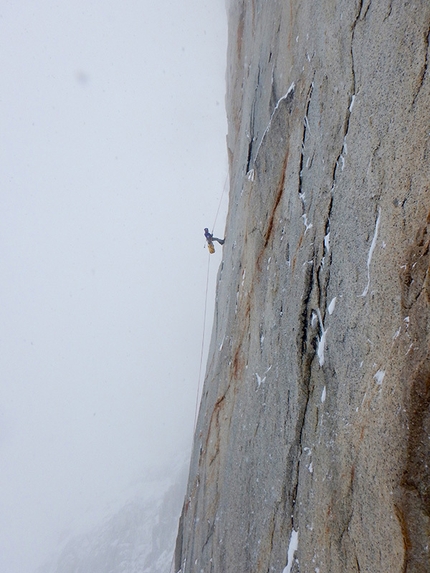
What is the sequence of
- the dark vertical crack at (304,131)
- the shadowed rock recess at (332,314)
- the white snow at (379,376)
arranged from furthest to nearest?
the dark vertical crack at (304,131) → the white snow at (379,376) → the shadowed rock recess at (332,314)

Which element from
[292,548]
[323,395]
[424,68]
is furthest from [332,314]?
[292,548]

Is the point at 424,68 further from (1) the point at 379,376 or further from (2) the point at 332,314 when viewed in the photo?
(1) the point at 379,376

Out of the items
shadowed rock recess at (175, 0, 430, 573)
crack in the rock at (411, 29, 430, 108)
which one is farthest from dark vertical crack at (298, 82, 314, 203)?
crack in the rock at (411, 29, 430, 108)

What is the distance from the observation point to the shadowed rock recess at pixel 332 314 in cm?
288

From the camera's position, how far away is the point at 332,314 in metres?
4.00

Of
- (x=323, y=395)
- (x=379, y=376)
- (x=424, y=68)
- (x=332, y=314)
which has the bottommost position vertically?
(x=323, y=395)

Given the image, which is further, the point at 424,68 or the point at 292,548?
the point at 292,548

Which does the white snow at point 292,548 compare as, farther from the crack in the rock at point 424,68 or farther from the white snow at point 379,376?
the crack in the rock at point 424,68

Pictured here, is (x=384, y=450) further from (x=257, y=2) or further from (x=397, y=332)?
(x=257, y=2)

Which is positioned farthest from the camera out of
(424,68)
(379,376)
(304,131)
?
(304,131)

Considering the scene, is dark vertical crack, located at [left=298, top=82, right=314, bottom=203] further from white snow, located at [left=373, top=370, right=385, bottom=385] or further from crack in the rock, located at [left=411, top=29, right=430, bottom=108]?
white snow, located at [left=373, top=370, right=385, bottom=385]

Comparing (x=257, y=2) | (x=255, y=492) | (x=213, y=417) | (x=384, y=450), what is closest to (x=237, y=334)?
(x=213, y=417)

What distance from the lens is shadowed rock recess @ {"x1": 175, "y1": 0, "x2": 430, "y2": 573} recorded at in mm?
2881

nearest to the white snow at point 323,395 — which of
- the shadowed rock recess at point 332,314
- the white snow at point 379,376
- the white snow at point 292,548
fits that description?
the shadowed rock recess at point 332,314
